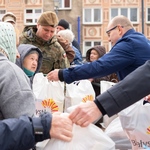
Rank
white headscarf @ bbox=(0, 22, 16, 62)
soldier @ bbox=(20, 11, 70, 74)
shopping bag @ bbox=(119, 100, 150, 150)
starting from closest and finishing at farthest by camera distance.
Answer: white headscarf @ bbox=(0, 22, 16, 62) < shopping bag @ bbox=(119, 100, 150, 150) < soldier @ bbox=(20, 11, 70, 74)

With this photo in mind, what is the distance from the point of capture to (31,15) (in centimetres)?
2955

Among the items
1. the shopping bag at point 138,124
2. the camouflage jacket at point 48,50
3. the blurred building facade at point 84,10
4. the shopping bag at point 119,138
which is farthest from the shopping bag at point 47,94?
the blurred building facade at point 84,10

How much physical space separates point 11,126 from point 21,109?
124 millimetres

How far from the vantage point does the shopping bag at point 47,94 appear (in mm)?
5020

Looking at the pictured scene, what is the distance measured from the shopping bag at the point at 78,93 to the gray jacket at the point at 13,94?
3.35 metres

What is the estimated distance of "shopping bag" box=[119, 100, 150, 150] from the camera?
3.55m

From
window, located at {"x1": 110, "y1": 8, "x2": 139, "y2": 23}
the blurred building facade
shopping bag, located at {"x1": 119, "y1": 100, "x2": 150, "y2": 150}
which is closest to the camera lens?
shopping bag, located at {"x1": 119, "y1": 100, "x2": 150, "y2": 150}

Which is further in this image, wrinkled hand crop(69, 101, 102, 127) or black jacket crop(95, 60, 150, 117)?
black jacket crop(95, 60, 150, 117)

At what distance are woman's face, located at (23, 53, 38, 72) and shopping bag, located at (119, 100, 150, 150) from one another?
1.15 meters

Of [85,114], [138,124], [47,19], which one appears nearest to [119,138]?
[138,124]

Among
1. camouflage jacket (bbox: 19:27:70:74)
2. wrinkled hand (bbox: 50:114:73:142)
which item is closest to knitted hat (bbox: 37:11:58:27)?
camouflage jacket (bbox: 19:27:70:74)

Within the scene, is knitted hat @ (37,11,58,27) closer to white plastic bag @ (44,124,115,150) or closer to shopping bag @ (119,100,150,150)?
shopping bag @ (119,100,150,150)

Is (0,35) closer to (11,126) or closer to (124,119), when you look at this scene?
(11,126)

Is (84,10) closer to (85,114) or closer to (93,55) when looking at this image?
(93,55)
